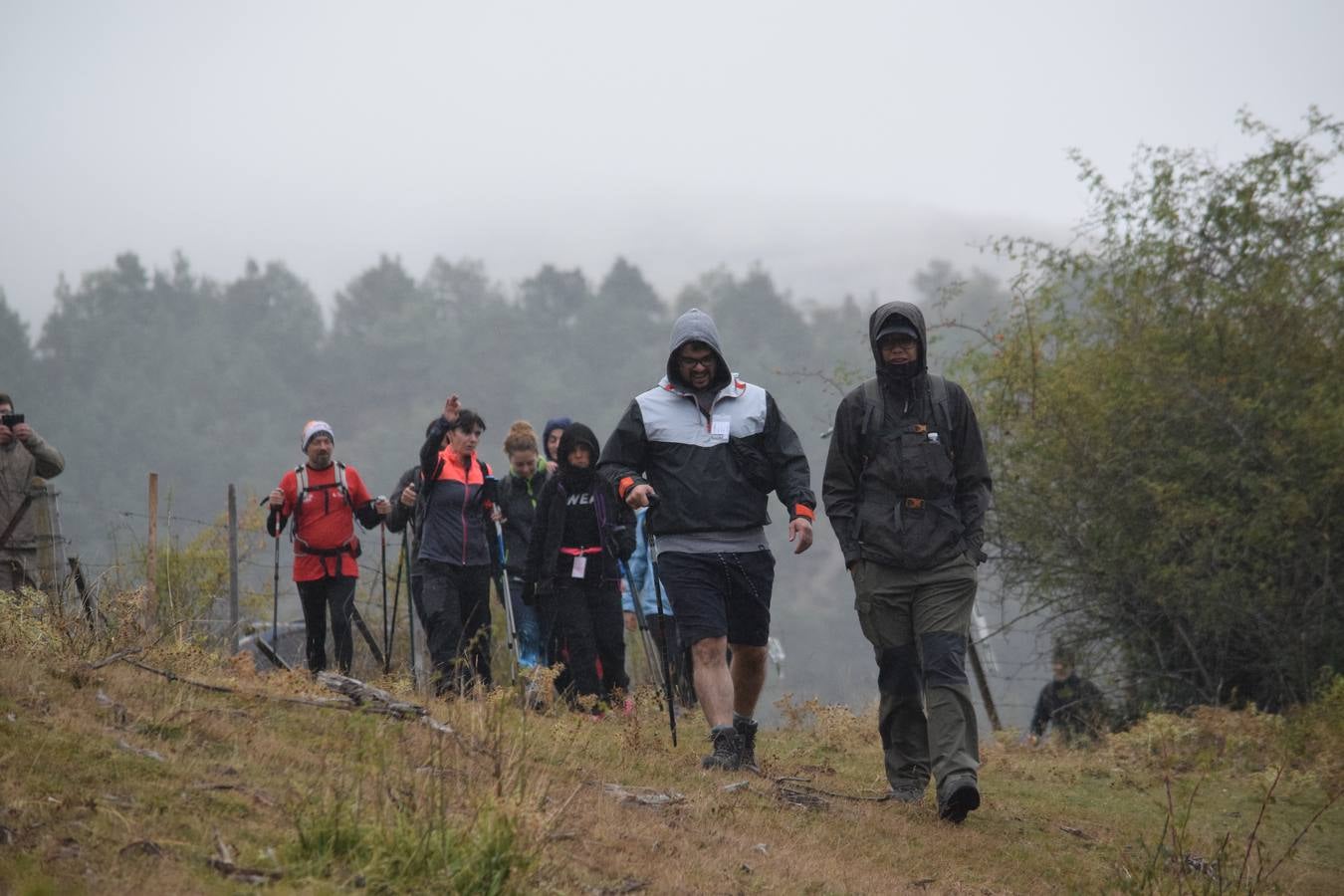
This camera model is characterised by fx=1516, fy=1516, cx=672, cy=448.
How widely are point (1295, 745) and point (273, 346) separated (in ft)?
299

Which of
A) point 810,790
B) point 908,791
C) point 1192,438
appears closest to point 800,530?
point 810,790

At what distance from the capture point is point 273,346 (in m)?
97.2

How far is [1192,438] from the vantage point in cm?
1581

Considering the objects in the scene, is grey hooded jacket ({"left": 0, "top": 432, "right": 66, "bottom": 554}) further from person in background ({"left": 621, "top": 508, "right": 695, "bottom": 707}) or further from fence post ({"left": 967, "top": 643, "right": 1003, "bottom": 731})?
fence post ({"left": 967, "top": 643, "right": 1003, "bottom": 731})

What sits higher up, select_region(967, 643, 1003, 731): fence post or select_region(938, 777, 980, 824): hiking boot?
select_region(938, 777, 980, 824): hiking boot

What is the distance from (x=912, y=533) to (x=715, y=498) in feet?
3.56

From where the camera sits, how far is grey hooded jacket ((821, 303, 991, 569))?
7.29 meters

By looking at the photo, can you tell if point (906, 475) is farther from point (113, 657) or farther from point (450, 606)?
point (450, 606)

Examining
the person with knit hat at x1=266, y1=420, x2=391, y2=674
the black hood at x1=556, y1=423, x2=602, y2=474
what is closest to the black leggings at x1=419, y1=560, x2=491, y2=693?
the person with knit hat at x1=266, y1=420, x2=391, y2=674

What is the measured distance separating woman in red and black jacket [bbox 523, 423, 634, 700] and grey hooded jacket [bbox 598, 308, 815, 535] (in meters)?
2.39

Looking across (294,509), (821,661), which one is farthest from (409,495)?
(821,661)

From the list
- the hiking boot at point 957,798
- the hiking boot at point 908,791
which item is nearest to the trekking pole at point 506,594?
the hiking boot at point 908,791

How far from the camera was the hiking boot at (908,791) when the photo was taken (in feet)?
24.5

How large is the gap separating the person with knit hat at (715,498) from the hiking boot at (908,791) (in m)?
0.74
